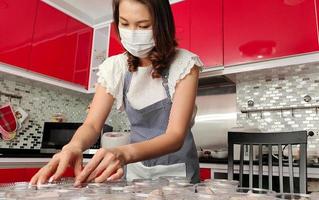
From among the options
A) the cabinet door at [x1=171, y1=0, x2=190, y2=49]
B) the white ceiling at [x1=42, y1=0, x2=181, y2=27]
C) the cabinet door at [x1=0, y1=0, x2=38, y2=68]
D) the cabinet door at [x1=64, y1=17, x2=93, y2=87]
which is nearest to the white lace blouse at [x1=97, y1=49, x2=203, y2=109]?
the cabinet door at [x1=171, y1=0, x2=190, y2=49]

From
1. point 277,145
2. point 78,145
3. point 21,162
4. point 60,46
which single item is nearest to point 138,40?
point 78,145

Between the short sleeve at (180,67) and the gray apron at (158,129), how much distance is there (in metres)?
0.04

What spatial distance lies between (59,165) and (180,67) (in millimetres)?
515

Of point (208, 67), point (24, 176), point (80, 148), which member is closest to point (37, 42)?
point (24, 176)

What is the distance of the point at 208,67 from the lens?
2.06m

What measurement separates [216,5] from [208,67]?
0.51 metres

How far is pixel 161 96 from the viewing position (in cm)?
98

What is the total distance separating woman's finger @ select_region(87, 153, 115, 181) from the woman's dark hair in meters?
0.48

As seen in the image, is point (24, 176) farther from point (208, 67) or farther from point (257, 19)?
point (257, 19)

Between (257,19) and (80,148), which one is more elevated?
(257,19)

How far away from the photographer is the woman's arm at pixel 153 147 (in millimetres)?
537

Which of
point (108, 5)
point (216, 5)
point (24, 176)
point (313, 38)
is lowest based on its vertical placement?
point (24, 176)

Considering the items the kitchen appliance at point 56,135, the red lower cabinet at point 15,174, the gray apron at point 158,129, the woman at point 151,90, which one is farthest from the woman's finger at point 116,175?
the kitchen appliance at point 56,135

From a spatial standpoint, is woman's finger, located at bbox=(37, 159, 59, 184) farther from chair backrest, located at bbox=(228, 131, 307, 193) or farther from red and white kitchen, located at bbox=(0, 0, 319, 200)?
chair backrest, located at bbox=(228, 131, 307, 193)
